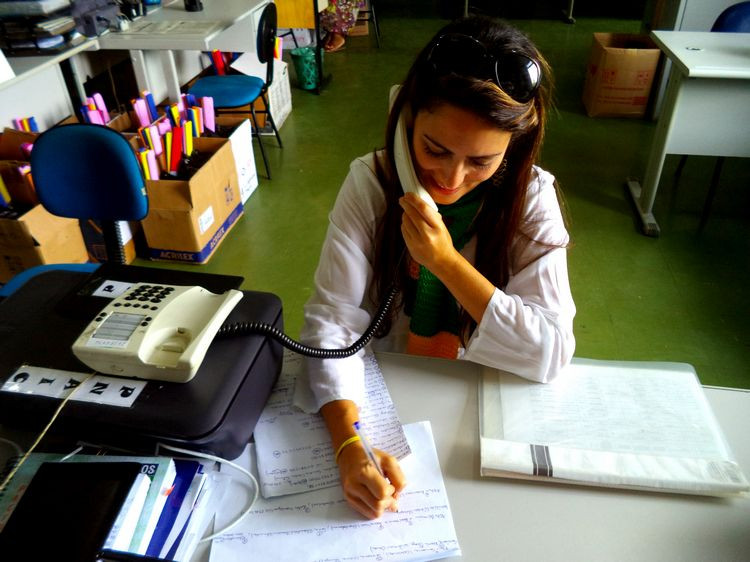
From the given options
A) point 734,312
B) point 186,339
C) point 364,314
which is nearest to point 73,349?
point 186,339

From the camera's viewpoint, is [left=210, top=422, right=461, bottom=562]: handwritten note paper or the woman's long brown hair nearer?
[left=210, top=422, right=461, bottom=562]: handwritten note paper

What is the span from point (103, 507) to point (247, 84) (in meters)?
2.88

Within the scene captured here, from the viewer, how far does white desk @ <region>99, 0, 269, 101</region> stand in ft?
8.48

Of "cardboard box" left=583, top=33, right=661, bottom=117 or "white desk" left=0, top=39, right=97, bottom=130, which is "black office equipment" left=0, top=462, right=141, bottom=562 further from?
"cardboard box" left=583, top=33, right=661, bottom=117

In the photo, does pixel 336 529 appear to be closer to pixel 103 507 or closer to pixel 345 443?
pixel 345 443

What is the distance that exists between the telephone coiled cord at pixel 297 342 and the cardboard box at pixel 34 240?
1.58m

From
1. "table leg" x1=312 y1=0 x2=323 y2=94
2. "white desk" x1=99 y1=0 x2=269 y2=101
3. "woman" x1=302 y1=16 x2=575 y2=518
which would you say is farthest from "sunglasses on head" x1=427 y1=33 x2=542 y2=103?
"table leg" x1=312 y1=0 x2=323 y2=94

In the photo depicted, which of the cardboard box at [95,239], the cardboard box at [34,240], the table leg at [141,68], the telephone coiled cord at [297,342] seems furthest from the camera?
the table leg at [141,68]

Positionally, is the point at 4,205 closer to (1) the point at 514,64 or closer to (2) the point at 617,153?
(1) the point at 514,64

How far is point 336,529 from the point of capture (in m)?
0.69

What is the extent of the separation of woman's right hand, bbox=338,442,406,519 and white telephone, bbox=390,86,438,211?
0.41 meters

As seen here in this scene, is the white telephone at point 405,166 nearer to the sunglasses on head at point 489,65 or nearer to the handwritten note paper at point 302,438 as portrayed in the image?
the sunglasses on head at point 489,65

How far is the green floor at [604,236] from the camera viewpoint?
6.81 ft

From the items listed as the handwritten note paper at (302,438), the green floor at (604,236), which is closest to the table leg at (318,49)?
the green floor at (604,236)
